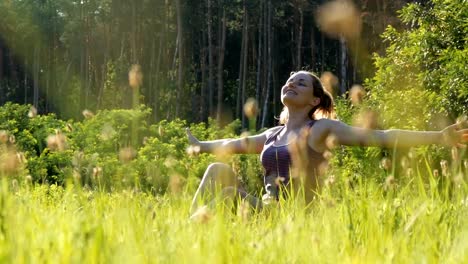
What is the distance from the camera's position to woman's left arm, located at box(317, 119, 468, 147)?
466 cm

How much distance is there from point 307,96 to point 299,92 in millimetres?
77

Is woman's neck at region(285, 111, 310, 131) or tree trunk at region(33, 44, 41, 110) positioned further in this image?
tree trunk at region(33, 44, 41, 110)

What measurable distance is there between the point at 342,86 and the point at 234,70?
11.6m

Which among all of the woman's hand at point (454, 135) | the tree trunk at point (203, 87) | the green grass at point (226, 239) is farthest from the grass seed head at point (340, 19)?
the green grass at point (226, 239)

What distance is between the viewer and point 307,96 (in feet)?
18.4

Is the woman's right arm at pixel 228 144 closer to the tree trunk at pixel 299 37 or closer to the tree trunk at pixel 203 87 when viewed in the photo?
the tree trunk at pixel 299 37

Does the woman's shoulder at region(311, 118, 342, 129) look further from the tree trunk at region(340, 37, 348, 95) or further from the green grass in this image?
the tree trunk at region(340, 37, 348, 95)

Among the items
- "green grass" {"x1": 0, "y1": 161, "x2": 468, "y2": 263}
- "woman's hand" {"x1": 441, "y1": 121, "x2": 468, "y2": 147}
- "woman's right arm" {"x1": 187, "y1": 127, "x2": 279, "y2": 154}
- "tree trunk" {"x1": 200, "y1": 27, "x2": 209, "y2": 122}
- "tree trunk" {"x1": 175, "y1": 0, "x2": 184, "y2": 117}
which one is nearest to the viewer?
"green grass" {"x1": 0, "y1": 161, "x2": 468, "y2": 263}

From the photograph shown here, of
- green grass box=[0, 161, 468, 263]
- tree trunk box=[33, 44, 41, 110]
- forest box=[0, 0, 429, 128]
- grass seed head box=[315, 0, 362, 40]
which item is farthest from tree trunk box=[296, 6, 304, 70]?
green grass box=[0, 161, 468, 263]

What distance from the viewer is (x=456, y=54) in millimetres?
9992

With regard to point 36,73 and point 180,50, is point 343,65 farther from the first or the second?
point 36,73

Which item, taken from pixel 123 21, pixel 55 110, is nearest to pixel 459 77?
pixel 123 21

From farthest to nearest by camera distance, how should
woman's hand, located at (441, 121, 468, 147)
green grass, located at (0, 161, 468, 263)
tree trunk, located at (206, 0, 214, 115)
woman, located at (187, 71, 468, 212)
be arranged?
1. tree trunk, located at (206, 0, 214, 115)
2. woman, located at (187, 71, 468, 212)
3. woman's hand, located at (441, 121, 468, 147)
4. green grass, located at (0, 161, 468, 263)

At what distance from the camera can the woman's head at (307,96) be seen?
5539 millimetres
